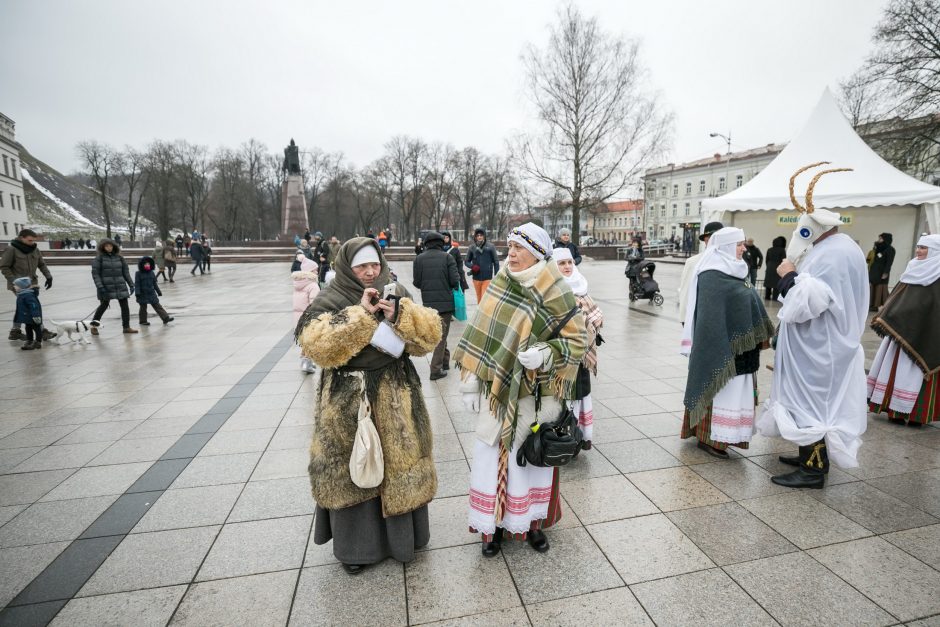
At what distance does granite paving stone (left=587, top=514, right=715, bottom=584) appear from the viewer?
8.50ft

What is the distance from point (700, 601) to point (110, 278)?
35.9 feet

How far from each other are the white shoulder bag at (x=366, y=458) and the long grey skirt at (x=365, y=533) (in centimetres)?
28

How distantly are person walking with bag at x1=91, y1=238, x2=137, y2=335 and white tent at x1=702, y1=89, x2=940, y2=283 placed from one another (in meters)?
14.6

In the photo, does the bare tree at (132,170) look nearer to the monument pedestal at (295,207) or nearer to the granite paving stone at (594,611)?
the monument pedestal at (295,207)

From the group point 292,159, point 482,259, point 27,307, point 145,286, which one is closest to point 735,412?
point 482,259

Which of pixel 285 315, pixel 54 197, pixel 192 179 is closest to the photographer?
pixel 285 315

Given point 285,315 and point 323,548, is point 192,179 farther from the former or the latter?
point 323,548

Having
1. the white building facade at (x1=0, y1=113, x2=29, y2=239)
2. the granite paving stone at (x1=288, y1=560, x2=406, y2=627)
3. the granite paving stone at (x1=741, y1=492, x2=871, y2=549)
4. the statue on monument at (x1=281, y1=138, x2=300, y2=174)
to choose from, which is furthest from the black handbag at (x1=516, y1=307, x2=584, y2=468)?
the white building facade at (x1=0, y1=113, x2=29, y2=239)

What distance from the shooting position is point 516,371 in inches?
97.9

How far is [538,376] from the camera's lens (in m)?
2.54

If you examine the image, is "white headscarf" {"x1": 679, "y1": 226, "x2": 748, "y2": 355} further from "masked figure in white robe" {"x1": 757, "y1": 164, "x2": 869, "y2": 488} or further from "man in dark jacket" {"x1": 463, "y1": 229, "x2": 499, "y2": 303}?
"man in dark jacket" {"x1": 463, "y1": 229, "x2": 499, "y2": 303}

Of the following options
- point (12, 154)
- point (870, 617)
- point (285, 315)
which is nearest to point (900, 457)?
point (870, 617)

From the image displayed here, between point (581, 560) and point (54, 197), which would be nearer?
point (581, 560)

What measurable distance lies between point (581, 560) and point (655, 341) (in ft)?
20.8
